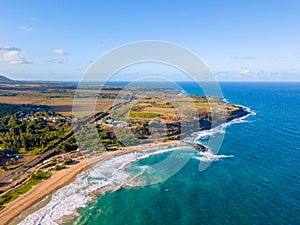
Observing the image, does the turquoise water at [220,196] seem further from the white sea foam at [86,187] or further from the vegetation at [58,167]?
the vegetation at [58,167]

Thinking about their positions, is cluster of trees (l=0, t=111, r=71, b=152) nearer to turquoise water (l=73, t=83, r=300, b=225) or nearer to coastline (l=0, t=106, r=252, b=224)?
Result: coastline (l=0, t=106, r=252, b=224)

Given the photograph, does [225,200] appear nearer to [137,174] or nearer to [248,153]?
[137,174]

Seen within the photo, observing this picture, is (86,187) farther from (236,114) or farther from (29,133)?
(236,114)

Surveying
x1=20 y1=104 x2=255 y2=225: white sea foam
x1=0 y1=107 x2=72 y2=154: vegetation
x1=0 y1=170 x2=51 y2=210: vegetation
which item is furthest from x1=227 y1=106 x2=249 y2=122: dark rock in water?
x1=0 y1=170 x2=51 y2=210: vegetation

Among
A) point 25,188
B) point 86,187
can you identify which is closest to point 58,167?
point 25,188

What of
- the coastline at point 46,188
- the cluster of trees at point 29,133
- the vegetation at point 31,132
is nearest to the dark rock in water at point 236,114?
the coastline at point 46,188

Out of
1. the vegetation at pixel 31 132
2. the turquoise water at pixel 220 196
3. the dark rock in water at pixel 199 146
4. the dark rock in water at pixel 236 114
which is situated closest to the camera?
the turquoise water at pixel 220 196
